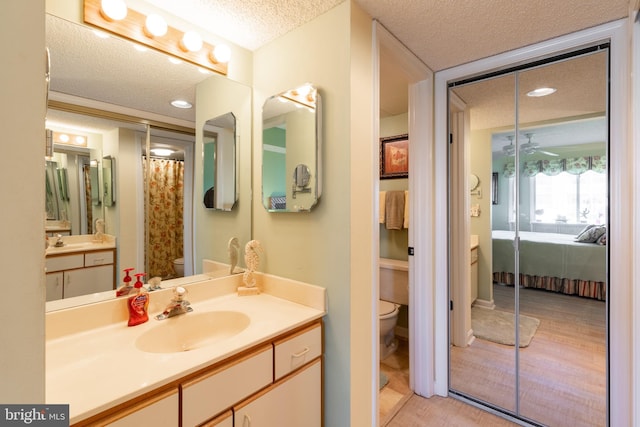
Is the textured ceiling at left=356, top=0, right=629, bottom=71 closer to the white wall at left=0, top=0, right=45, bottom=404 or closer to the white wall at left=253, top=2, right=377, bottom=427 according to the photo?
the white wall at left=253, top=2, right=377, bottom=427

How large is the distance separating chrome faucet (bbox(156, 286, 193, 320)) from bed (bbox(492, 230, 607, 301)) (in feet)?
6.64

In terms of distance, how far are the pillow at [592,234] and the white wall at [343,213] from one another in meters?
1.33

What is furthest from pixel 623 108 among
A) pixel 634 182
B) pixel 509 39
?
pixel 509 39

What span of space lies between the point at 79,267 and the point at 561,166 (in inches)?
105

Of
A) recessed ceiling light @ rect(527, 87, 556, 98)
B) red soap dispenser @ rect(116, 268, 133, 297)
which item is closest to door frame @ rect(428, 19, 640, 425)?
recessed ceiling light @ rect(527, 87, 556, 98)

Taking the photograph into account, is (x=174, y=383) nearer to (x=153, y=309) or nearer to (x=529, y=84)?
(x=153, y=309)

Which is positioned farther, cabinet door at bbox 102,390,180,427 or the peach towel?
the peach towel

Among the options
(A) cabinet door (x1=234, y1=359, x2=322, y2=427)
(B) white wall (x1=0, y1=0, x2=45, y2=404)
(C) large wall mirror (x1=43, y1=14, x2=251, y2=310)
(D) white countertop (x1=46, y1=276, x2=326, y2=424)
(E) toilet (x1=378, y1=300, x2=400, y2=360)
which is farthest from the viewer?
(E) toilet (x1=378, y1=300, x2=400, y2=360)

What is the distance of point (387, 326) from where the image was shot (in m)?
2.40

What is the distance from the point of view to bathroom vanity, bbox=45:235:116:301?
3.78ft

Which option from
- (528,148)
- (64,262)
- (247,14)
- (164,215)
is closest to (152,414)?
(64,262)

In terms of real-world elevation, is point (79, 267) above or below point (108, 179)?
→ below

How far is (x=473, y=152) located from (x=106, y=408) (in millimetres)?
2395

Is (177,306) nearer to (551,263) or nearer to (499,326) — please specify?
(499,326)
